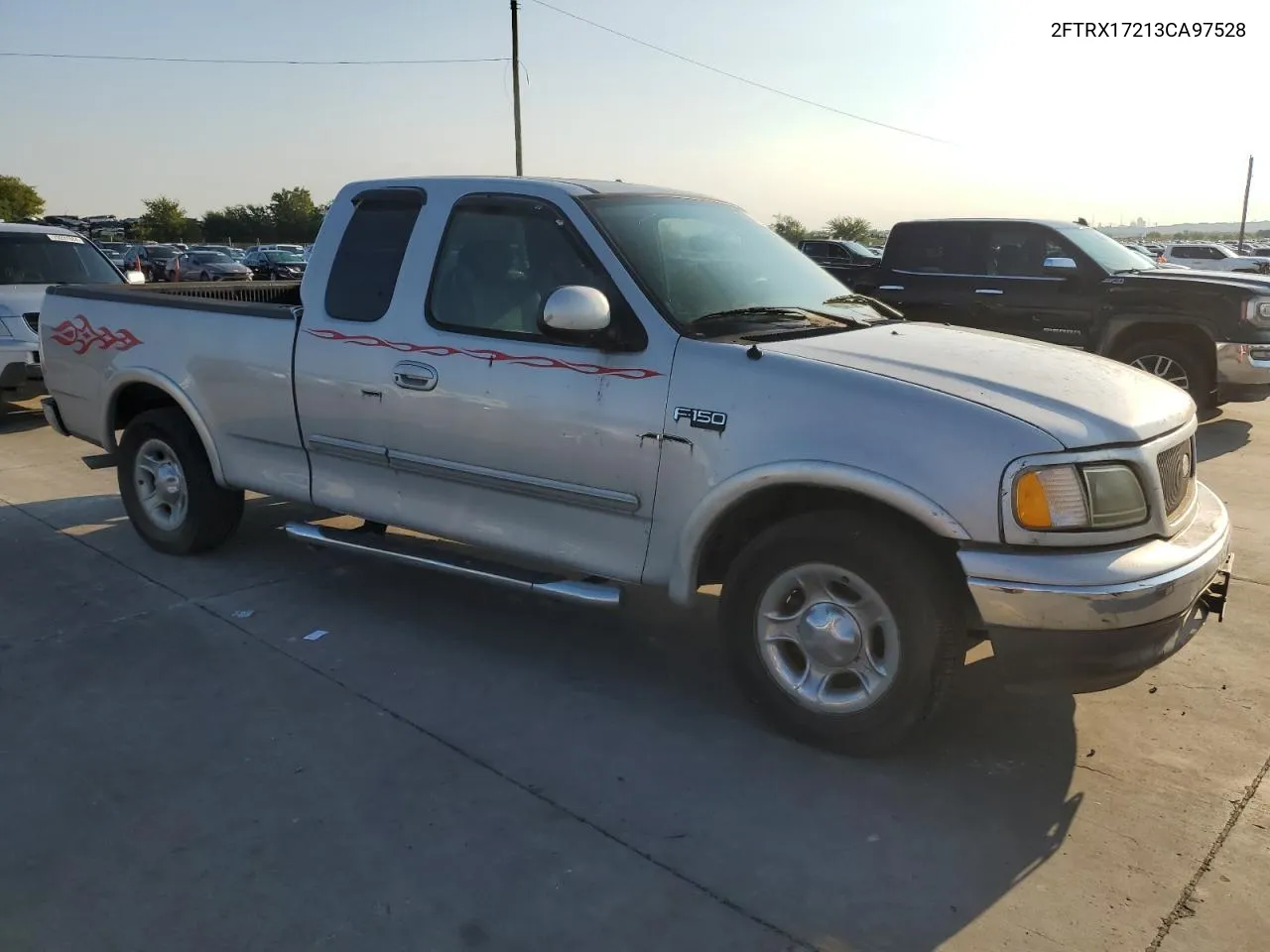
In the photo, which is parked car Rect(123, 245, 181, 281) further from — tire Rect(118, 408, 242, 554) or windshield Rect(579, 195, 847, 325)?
windshield Rect(579, 195, 847, 325)

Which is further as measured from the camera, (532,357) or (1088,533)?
(532,357)

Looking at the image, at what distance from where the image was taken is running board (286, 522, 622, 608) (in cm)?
392

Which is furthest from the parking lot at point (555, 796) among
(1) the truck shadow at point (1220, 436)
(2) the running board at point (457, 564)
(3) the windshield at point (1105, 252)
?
(3) the windshield at point (1105, 252)

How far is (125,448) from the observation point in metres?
5.68

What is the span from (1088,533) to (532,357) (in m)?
2.08

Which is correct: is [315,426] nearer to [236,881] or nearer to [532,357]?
[532,357]

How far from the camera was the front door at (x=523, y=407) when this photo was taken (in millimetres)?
3791

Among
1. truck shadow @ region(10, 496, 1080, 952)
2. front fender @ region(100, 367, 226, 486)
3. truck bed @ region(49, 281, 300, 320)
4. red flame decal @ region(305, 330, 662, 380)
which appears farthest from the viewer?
front fender @ region(100, 367, 226, 486)

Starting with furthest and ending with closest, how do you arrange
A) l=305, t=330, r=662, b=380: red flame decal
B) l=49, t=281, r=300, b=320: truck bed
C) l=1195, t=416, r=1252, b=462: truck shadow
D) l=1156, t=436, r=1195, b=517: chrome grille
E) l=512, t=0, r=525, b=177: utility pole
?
l=512, t=0, r=525, b=177: utility pole < l=1195, t=416, r=1252, b=462: truck shadow < l=49, t=281, r=300, b=320: truck bed < l=305, t=330, r=662, b=380: red flame decal < l=1156, t=436, r=1195, b=517: chrome grille

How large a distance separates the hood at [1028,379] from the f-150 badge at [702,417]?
1.00 ft

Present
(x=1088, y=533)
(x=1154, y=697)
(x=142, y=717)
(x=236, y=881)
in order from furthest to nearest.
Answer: (x=1154, y=697) < (x=142, y=717) < (x=1088, y=533) < (x=236, y=881)

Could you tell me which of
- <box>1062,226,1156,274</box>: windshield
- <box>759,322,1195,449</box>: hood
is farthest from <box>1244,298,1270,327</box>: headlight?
<box>759,322,1195,449</box>: hood

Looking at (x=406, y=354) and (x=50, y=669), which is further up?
(x=406, y=354)

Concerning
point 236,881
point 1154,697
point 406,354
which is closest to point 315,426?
point 406,354
